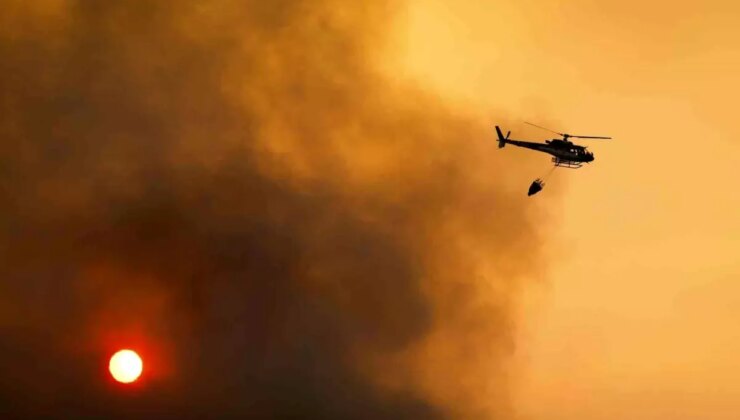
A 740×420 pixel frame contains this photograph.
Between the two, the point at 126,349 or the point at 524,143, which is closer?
the point at 524,143

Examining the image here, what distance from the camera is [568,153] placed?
416ft

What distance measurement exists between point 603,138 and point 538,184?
28.3 ft

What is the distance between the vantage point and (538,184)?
12744 centimetres

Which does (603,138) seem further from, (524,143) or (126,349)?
(126,349)

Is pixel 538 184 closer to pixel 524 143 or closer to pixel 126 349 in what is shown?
pixel 524 143

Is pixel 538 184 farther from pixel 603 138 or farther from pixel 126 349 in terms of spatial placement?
pixel 126 349

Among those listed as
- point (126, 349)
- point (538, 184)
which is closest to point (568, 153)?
point (538, 184)

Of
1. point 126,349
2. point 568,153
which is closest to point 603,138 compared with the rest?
point 568,153

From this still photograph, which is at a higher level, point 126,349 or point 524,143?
point 524,143

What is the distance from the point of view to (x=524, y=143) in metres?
128

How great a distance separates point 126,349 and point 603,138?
60021mm

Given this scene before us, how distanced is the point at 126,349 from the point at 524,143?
52205mm

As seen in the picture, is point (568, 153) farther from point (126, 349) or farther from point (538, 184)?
point (126, 349)

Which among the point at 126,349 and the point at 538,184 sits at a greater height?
the point at 538,184
